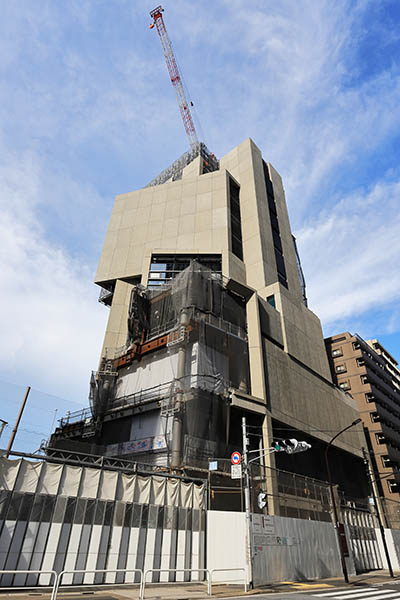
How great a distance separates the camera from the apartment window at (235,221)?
156ft

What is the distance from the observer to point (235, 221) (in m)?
49.9

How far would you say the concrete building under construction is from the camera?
28938 millimetres

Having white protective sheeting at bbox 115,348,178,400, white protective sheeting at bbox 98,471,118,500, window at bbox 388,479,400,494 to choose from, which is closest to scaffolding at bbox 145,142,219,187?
white protective sheeting at bbox 115,348,178,400

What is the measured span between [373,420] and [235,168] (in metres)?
52.5

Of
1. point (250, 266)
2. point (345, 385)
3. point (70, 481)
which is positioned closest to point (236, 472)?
point (70, 481)

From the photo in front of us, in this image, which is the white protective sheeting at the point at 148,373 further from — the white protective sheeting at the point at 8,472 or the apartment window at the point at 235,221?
the apartment window at the point at 235,221

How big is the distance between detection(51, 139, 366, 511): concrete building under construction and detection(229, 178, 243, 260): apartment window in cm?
22

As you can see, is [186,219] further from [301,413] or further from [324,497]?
[324,497]

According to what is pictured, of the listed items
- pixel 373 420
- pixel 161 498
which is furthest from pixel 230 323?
pixel 373 420

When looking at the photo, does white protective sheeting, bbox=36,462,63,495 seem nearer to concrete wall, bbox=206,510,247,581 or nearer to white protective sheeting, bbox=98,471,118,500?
white protective sheeting, bbox=98,471,118,500

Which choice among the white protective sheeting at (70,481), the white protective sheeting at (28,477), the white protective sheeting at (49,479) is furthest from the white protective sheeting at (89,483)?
the white protective sheeting at (28,477)

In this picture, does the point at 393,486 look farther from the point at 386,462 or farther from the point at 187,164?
the point at 187,164

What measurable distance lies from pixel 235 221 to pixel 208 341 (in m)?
24.0

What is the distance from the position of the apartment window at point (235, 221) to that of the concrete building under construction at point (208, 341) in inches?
8.6
